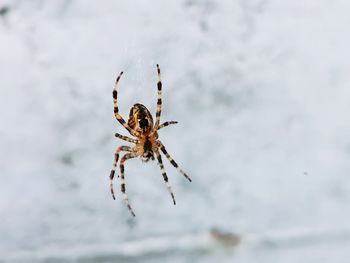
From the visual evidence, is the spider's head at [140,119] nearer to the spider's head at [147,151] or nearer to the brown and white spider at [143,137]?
the brown and white spider at [143,137]

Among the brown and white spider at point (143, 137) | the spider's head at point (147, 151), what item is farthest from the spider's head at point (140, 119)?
the spider's head at point (147, 151)

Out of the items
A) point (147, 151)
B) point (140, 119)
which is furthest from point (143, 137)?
point (140, 119)

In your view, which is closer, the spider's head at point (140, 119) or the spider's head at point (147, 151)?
the spider's head at point (140, 119)

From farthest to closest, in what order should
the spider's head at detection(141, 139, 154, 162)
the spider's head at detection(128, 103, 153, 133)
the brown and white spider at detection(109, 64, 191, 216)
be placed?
the spider's head at detection(141, 139, 154, 162) < the brown and white spider at detection(109, 64, 191, 216) < the spider's head at detection(128, 103, 153, 133)

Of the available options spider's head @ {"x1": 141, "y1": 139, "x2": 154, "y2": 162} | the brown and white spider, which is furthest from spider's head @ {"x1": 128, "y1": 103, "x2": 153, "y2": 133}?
spider's head @ {"x1": 141, "y1": 139, "x2": 154, "y2": 162}

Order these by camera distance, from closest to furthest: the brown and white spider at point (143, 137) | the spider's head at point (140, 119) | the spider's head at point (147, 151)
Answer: the spider's head at point (140, 119) → the brown and white spider at point (143, 137) → the spider's head at point (147, 151)

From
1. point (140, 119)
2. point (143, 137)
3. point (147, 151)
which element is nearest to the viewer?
point (140, 119)

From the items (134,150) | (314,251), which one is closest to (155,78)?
(134,150)

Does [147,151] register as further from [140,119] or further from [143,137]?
[140,119]

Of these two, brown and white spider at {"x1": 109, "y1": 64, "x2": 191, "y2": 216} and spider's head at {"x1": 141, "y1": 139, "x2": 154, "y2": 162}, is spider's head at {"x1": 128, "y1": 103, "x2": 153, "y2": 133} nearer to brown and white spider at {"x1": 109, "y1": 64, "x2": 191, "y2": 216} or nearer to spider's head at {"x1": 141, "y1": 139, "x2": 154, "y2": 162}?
brown and white spider at {"x1": 109, "y1": 64, "x2": 191, "y2": 216}
